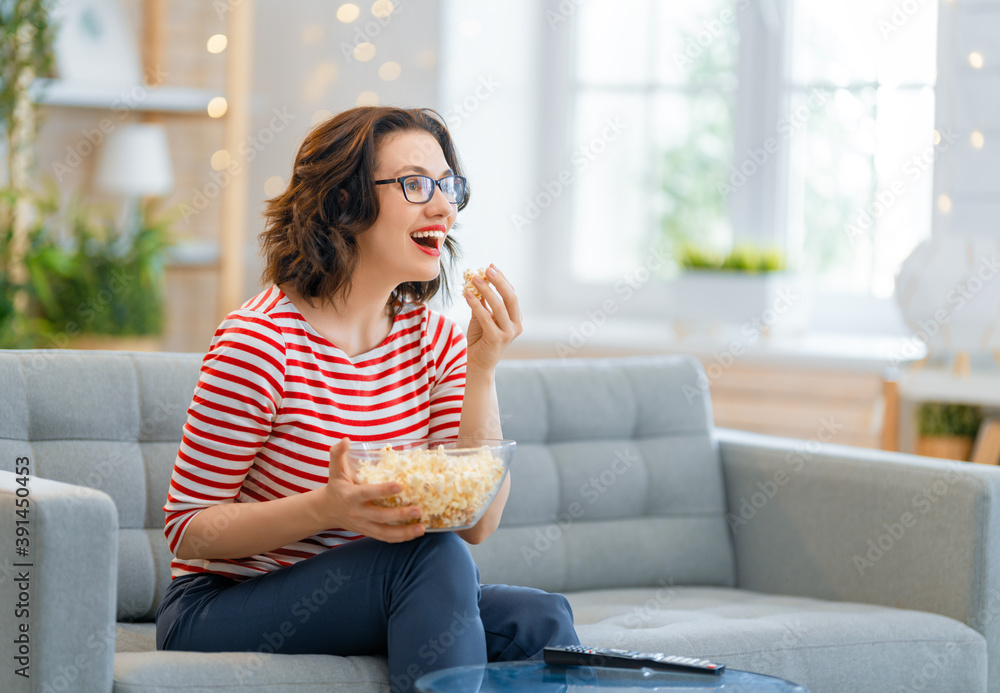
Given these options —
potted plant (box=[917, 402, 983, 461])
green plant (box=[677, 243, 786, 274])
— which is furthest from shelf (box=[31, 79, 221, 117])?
potted plant (box=[917, 402, 983, 461])

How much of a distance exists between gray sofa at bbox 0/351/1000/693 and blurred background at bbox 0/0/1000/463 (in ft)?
3.68

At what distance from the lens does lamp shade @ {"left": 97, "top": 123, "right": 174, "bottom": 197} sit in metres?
3.67

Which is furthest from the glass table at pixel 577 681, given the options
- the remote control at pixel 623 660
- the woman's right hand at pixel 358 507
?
the woman's right hand at pixel 358 507

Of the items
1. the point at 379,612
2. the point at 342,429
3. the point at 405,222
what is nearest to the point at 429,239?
the point at 405,222

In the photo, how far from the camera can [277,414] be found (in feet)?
4.76

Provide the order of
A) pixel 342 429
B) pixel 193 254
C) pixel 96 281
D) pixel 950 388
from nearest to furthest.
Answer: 1. pixel 342 429
2. pixel 950 388
3. pixel 96 281
4. pixel 193 254

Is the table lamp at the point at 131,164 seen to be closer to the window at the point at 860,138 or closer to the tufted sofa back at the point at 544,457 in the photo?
the tufted sofa back at the point at 544,457

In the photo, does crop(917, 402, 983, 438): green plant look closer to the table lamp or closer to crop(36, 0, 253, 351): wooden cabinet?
crop(36, 0, 253, 351): wooden cabinet

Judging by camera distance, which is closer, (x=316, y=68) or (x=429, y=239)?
(x=429, y=239)

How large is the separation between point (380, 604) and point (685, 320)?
2352mm

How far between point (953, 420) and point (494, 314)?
5.84 ft

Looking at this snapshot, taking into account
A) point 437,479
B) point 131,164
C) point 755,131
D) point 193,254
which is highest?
point 755,131

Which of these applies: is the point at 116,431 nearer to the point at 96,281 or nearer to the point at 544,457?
the point at 544,457

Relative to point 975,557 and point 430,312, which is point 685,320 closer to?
Result: point 975,557
